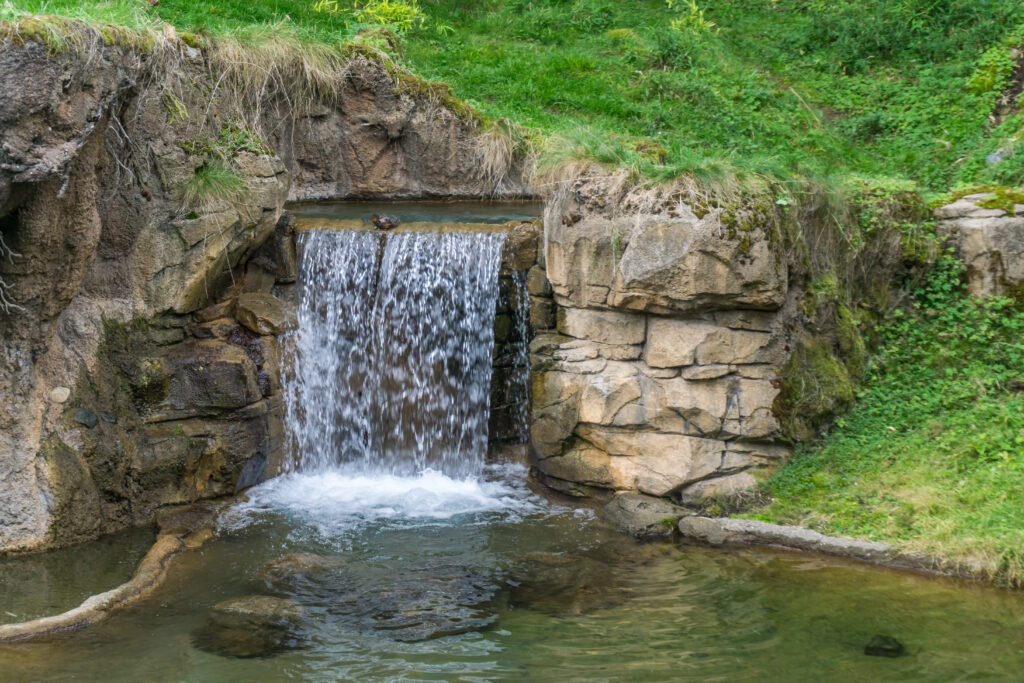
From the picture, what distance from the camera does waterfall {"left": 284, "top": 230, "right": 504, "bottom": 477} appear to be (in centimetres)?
812

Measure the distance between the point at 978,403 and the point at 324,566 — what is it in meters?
4.87

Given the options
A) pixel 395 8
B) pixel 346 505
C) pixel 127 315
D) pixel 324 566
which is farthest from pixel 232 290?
pixel 395 8

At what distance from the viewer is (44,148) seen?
566 centimetres

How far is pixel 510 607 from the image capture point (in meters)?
5.89

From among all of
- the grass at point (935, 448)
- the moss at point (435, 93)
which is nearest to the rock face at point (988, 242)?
the grass at point (935, 448)

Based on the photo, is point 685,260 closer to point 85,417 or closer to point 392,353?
point 392,353

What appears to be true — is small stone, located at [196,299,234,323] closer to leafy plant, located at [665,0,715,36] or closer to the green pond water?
the green pond water

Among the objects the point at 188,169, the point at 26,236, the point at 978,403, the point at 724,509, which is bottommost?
the point at 724,509

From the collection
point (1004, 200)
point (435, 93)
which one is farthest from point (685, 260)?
point (435, 93)

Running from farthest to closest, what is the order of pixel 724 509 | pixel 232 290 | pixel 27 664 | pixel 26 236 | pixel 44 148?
pixel 232 290 → pixel 724 509 → pixel 26 236 → pixel 44 148 → pixel 27 664

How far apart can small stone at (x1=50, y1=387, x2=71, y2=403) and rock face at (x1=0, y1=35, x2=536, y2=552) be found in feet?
0.08

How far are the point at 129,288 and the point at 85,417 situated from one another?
99cm

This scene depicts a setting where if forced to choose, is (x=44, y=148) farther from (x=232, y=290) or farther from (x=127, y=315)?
(x=232, y=290)

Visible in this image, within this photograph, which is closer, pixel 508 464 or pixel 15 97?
pixel 15 97
